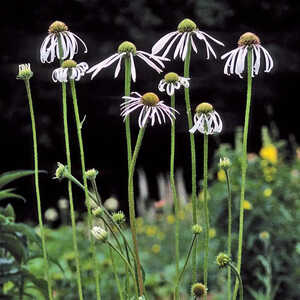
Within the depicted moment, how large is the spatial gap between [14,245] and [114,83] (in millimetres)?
3162

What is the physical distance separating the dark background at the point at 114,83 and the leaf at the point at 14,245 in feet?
9.30

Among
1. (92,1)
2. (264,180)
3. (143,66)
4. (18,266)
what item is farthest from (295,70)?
(18,266)

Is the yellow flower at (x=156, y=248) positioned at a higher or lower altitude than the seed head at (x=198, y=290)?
lower

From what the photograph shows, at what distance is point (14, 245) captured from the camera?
4.76 feet

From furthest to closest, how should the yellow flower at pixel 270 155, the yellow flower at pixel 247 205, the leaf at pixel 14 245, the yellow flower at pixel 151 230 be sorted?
the yellow flower at pixel 151 230
the yellow flower at pixel 270 155
the yellow flower at pixel 247 205
the leaf at pixel 14 245

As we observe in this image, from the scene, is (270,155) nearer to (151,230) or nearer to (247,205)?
(247,205)

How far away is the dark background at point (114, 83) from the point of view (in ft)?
14.2

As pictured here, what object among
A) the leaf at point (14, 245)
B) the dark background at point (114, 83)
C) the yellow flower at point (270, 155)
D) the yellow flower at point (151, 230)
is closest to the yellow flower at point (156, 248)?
the yellow flower at point (151, 230)

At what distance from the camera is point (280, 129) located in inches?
195

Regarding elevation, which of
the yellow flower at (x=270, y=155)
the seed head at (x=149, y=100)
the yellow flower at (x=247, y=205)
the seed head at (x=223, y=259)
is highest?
the seed head at (x=149, y=100)

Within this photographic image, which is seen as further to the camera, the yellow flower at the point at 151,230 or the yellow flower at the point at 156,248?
the yellow flower at the point at 151,230

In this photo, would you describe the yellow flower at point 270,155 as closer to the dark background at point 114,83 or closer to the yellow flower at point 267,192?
the yellow flower at point 267,192

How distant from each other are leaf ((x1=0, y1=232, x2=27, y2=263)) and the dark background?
283 centimetres

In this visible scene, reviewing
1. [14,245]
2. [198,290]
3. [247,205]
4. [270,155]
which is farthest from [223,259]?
[270,155]
